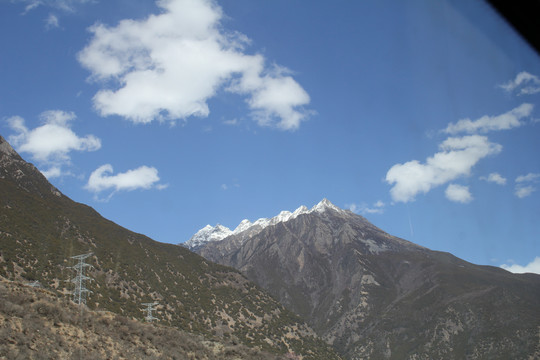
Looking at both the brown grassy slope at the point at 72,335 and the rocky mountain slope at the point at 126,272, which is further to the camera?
the rocky mountain slope at the point at 126,272

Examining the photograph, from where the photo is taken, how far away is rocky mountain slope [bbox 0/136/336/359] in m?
62.1

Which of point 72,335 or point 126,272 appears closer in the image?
point 72,335

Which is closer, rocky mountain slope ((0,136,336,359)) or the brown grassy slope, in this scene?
the brown grassy slope

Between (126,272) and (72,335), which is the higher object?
(126,272)

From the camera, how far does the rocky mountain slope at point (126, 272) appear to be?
6212 cm

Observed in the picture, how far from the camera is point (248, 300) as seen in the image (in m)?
95.7

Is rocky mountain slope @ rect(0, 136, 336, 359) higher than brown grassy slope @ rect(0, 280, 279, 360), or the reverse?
rocky mountain slope @ rect(0, 136, 336, 359)

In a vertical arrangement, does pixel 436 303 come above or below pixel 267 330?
above

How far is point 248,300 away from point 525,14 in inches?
3696

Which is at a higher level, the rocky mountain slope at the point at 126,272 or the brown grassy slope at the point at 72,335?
the rocky mountain slope at the point at 126,272

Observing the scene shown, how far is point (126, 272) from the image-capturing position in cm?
7669

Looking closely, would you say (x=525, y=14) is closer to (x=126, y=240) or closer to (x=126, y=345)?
(x=126, y=345)

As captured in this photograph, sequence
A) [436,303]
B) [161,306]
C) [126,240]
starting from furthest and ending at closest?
[436,303] → [126,240] → [161,306]

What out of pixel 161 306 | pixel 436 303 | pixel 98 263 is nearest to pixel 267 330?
pixel 161 306
